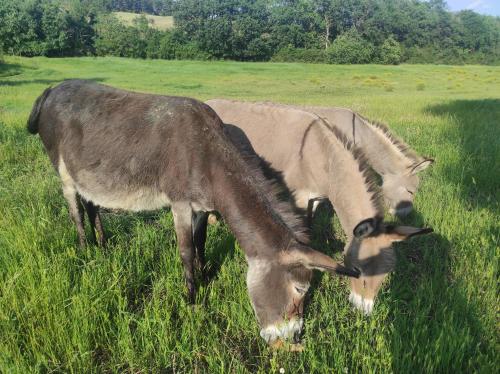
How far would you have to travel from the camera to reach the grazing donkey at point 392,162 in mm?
4957

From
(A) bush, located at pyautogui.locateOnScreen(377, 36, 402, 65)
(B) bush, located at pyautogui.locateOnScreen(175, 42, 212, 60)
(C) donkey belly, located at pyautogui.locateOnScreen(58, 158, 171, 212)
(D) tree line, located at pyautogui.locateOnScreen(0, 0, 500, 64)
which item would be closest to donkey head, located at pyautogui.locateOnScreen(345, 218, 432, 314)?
(C) donkey belly, located at pyautogui.locateOnScreen(58, 158, 171, 212)

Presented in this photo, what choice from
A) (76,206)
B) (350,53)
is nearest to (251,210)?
(76,206)

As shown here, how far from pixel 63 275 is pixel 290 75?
3848cm

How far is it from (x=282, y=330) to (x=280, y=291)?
0.28 metres

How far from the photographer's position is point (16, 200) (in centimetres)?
466

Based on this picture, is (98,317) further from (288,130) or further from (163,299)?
(288,130)

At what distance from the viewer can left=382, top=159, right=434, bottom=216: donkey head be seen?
4.92 metres

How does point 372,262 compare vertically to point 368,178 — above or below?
below

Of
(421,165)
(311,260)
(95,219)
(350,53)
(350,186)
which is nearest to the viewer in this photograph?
(311,260)

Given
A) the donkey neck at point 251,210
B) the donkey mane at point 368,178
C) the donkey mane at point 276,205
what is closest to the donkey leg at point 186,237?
the donkey neck at point 251,210

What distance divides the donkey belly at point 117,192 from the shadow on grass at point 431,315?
2.15m

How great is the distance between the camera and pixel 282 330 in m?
2.62

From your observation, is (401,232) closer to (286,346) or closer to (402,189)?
(286,346)

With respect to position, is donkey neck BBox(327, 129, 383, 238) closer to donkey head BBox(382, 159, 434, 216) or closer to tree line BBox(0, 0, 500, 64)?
donkey head BBox(382, 159, 434, 216)
